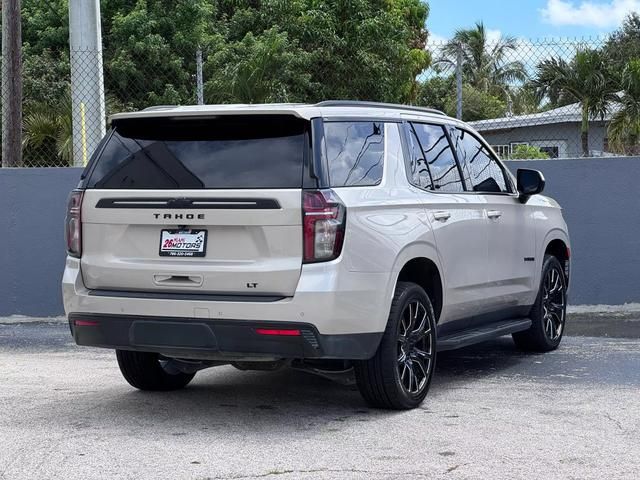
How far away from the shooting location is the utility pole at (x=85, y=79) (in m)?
11.8

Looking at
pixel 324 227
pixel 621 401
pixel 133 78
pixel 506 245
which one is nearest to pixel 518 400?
pixel 621 401

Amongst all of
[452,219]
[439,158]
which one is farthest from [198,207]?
[439,158]

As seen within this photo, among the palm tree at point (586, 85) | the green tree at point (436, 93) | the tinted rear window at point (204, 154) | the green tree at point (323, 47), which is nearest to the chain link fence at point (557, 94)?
the palm tree at point (586, 85)

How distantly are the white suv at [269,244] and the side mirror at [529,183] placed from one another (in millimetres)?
1348

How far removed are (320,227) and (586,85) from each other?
11671 mm

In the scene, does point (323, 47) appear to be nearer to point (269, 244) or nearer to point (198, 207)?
point (198, 207)

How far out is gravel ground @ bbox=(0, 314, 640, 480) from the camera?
5.24 m

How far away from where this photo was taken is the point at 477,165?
791 cm

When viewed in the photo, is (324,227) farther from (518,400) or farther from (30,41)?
(30,41)

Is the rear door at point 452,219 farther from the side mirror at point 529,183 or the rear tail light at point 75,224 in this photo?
the rear tail light at point 75,224

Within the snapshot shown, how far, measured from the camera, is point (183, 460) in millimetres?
5371

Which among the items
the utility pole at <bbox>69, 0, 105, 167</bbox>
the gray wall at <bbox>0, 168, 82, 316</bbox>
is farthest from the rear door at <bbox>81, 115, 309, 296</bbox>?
the utility pole at <bbox>69, 0, 105, 167</bbox>

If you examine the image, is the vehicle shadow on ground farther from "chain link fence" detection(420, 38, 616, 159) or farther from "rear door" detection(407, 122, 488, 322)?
"chain link fence" detection(420, 38, 616, 159)

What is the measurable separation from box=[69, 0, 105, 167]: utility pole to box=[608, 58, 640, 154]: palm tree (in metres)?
7.71
